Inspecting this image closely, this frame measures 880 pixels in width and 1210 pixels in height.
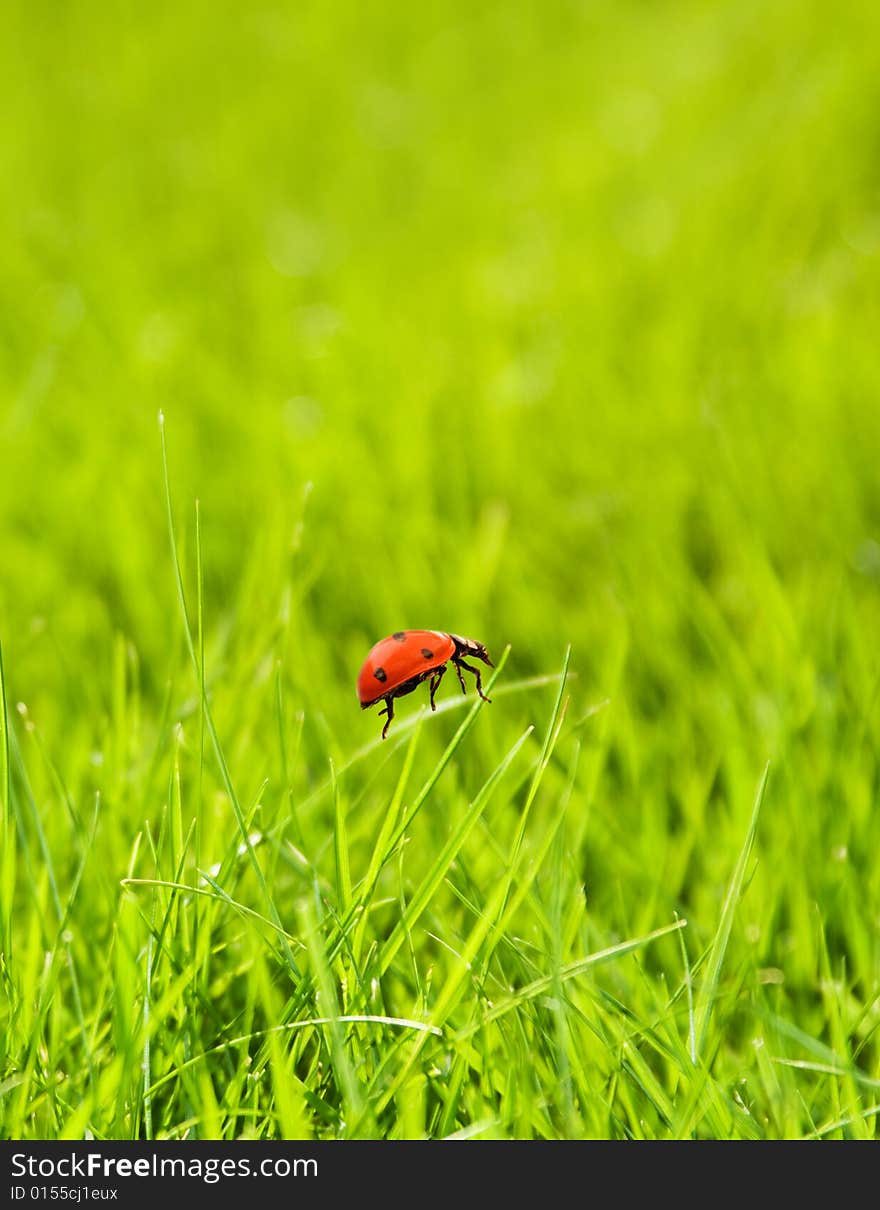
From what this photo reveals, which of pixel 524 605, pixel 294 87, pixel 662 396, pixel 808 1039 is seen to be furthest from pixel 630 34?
pixel 808 1039

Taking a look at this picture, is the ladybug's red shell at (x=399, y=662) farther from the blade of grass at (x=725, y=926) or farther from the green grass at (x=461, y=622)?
the blade of grass at (x=725, y=926)

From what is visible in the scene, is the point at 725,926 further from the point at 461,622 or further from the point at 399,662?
the point at 461,622

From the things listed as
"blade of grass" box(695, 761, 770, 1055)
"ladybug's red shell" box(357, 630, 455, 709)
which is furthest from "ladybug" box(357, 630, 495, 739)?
"blade of grass" box(695, 761, 770, 1055)

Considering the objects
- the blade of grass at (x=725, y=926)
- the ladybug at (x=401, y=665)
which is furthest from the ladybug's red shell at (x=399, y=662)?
the blade of grass at (x=725, y=926)

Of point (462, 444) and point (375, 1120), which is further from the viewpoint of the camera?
point (462, 444)

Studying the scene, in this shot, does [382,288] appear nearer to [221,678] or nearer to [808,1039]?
[221,678]

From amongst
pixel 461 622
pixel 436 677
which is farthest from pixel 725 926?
pixel 461 622
